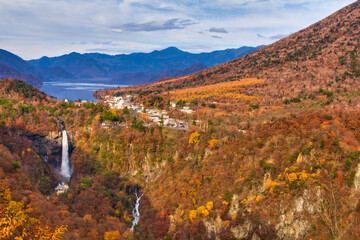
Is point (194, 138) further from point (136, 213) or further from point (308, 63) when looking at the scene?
point (308, 63)

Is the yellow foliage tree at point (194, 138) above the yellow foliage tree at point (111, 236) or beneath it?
above

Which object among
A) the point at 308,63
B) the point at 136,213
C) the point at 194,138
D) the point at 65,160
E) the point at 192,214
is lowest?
the point at 136,213

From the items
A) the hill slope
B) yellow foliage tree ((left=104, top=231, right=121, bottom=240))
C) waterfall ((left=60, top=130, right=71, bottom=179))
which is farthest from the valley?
yellow foliage tree ((left=104, top=231, right=121, bottom=240))

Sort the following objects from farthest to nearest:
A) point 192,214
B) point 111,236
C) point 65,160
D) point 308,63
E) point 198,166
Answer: point 308,63 → point 65,160 → point 198,166 → point 192,214 → point 111,236

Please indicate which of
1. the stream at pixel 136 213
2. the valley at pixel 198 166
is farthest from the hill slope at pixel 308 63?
the stream at pixel 136 213

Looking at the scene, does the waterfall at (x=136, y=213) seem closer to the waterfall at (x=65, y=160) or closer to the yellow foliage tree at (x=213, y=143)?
the yellow foliage tree at (x=213, y=143)

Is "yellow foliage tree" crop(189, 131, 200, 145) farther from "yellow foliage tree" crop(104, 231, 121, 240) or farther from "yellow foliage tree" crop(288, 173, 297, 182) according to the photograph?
"yellow foliage tree" crop(104, 231, 121, 240)

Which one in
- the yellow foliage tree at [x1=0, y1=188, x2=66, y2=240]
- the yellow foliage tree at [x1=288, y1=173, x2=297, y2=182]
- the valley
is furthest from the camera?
the yellow foliage tree at [x1=288, y1=173, x2=297, y2=182]

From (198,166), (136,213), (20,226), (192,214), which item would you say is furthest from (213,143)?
(20,226)
